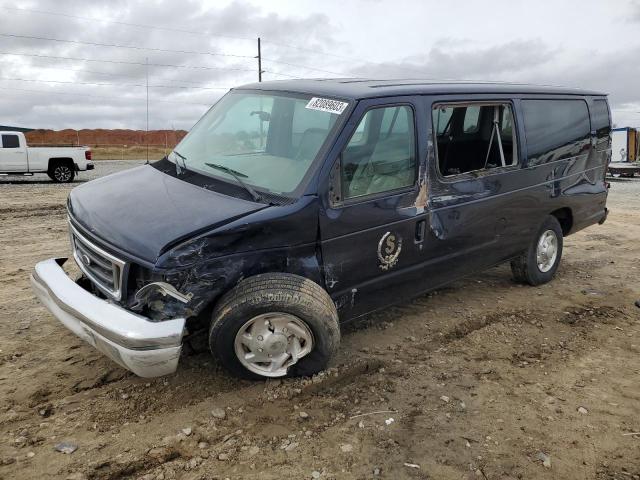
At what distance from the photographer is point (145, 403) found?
329 centimetres

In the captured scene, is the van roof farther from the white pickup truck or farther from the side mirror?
the white pickup truck

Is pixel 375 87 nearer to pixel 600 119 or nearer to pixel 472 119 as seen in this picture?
pixel 472 119

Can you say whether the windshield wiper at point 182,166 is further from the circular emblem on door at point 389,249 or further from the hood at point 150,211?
the circular emblem on door at point 389,249

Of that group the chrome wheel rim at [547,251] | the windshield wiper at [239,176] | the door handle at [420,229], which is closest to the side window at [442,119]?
the door handle at [420,229]

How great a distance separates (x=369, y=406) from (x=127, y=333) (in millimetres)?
1516

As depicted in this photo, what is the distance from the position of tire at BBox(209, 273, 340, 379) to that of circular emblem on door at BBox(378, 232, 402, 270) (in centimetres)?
61

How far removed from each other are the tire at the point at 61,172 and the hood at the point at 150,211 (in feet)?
47.3

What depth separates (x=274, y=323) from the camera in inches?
129

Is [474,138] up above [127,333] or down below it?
above

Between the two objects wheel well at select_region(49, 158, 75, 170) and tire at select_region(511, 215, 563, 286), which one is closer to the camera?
tire at select_region(511, 215, 563, 286)

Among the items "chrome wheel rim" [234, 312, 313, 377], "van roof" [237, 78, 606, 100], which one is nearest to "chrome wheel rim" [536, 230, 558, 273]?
"van roof" [237, 78, 606, 100]

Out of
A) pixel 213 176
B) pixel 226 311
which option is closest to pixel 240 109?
pixel 213 176

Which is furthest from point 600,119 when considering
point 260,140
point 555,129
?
point 260,140

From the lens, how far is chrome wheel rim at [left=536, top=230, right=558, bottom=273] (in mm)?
5594
